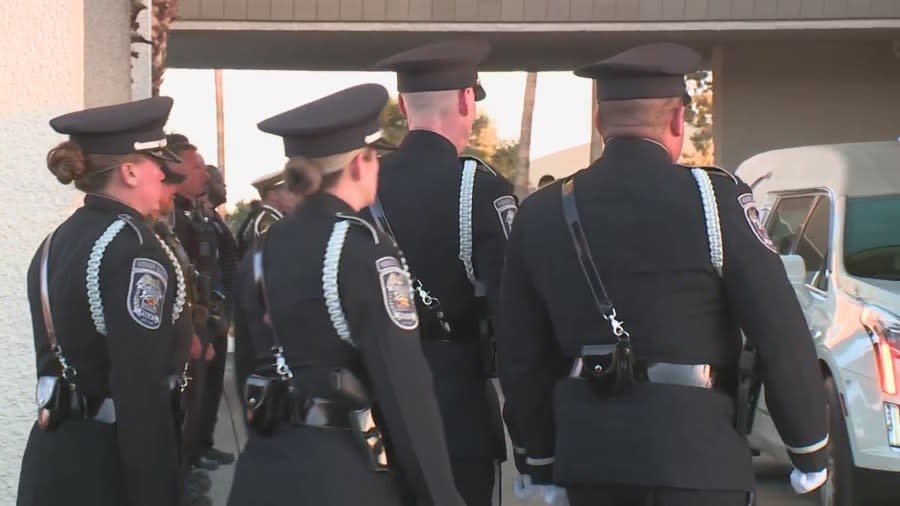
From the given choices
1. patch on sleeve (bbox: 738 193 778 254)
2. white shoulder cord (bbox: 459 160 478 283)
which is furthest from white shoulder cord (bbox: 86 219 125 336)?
patch on sleeve (bbox: 738 193 778 254)

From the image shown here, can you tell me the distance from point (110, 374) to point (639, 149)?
59.1 inches

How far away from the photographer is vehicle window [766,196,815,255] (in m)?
7.86

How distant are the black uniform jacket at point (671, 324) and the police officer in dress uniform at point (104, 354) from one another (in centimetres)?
104

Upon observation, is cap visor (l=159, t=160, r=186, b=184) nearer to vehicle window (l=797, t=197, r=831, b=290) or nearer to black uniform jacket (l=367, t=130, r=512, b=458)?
black uniform jacket (l=367, t=130, r=512, b=458)

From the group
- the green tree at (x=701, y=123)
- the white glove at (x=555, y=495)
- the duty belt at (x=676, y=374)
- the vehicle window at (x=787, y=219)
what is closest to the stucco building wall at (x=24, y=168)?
the white glove at (x=555, y=495)

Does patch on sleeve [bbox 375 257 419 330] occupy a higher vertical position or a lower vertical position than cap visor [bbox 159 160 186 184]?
lower

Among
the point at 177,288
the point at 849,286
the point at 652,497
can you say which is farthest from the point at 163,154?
the point at 849,286

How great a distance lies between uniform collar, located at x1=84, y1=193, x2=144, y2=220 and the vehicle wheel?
3.70 meters

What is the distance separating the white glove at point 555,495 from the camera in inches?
156

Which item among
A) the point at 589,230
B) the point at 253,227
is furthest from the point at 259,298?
the point at 253,227

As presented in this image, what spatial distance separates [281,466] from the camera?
3.15 metres

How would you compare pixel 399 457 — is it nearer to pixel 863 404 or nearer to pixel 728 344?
pixel 728 344

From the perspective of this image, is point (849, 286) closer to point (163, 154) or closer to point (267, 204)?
point (163, 154)

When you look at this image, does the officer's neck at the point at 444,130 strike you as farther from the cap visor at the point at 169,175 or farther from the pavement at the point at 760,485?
the pavement at the point at 760,485
